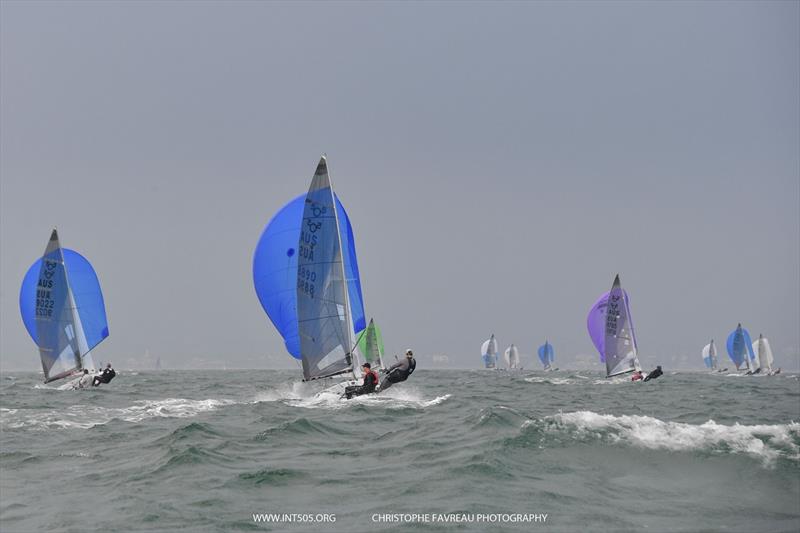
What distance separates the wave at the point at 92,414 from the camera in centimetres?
2114

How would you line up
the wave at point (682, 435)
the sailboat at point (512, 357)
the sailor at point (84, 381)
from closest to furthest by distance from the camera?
the wave at point (682, 435) → the sailor at point (84, 381) → the sailboat at point (512, 357)

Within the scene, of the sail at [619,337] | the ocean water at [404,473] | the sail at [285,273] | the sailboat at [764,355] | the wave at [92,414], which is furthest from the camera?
the sailboat at [764,355]

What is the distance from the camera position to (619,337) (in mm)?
54844

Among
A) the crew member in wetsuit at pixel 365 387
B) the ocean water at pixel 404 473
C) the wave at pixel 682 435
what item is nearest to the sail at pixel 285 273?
the crew member in wetsuit at pixel 365 387

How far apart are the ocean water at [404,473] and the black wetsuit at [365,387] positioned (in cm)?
478

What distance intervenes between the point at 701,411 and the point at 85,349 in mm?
30239

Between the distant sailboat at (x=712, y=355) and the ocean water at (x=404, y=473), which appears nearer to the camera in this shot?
the ocean water at (x=404, y=473)

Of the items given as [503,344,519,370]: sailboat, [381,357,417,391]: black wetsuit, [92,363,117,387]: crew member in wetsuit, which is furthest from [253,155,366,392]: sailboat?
[503,344,519,370]: sailboat

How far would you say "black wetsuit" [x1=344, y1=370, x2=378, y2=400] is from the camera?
2627 cm

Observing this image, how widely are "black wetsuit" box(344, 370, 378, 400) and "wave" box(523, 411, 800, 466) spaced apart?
29.2 feet

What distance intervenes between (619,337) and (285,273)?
104 ft

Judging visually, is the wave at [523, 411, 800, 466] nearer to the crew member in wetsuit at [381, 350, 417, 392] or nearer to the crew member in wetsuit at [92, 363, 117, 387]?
the crew member in wetsuit at [381, 350, 417, 392]

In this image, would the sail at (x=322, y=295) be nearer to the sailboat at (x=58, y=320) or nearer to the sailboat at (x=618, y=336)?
the sailboat at (x=58, y=320)

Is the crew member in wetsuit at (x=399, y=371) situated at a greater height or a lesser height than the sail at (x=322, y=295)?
lesser
